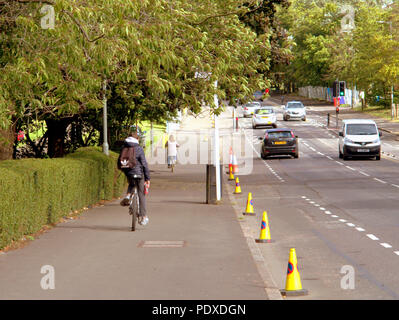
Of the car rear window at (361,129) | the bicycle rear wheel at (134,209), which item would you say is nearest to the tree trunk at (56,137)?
the bicycle rear wheel at (134,209)

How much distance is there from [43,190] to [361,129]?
2906 cm

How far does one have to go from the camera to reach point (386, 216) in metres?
18.1

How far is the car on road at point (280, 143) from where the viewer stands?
43688 millimetres

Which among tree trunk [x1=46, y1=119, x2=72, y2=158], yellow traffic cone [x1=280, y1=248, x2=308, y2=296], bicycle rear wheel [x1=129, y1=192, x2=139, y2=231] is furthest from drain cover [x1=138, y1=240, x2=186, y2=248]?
tree trunk [x1=46, y1=119, x2=72, y2=158]

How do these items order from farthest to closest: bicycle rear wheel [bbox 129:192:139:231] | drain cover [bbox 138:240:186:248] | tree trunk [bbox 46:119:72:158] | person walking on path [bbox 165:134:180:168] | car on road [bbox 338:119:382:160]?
car on road [bbox 338:119:382:160]
person walking on path [bbox 165:134:180:168]
tree trunk [bbox 46:119:72:158]
bicycle rear wheel [bbox 129:192:139:231]
drain cover [bbox 138:240:186:248]

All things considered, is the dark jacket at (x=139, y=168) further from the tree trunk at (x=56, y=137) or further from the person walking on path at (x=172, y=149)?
the person walking on path at (x=172, y=149)

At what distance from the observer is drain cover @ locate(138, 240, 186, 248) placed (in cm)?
1284

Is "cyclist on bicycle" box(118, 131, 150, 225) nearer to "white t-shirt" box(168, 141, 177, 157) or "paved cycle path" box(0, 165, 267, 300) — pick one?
"paved cycle path" box(0, 165, 267, 300)

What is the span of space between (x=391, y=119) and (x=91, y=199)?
182 feet

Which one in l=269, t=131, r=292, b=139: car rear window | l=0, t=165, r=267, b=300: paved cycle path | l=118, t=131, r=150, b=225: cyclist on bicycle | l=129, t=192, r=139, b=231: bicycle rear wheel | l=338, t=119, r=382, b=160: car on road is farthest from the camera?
l=269, t=131, r=292, b=139: car rear window

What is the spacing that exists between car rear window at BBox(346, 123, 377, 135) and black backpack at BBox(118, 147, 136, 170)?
2732cm

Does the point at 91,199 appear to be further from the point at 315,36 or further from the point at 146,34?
the point at 315,36

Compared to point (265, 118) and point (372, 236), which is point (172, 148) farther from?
point (265, 118)

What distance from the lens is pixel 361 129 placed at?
135 ft
